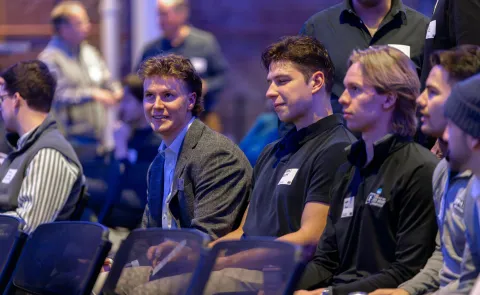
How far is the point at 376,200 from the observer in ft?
11.0

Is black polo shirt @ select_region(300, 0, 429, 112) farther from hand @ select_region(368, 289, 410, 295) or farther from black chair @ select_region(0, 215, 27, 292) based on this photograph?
black chair @ select_region(0, 215, 27, 292)

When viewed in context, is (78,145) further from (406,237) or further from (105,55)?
(406,237)

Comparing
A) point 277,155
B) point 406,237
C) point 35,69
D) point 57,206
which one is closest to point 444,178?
point 406,237

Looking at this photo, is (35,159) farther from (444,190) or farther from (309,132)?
(444,190)

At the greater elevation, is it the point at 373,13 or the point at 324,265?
the point at 373,13

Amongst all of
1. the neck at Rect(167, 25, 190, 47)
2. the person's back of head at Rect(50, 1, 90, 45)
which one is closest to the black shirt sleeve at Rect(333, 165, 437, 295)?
the neck at Rect(167, 25, 190, 47)

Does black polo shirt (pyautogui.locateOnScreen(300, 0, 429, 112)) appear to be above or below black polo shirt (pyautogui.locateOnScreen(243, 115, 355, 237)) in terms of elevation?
above

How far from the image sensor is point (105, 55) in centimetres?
975

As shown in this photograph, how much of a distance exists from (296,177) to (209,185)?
0.47 metres

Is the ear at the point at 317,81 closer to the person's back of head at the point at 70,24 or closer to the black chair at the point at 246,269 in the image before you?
the black chair at the point at 246,269

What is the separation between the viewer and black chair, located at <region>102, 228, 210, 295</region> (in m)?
3.10

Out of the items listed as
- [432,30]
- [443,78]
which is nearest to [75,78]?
[432,30]

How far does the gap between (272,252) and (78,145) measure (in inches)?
195

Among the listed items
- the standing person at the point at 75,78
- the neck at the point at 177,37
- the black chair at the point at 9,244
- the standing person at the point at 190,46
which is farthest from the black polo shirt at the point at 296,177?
the standing person at the point at 75,78
